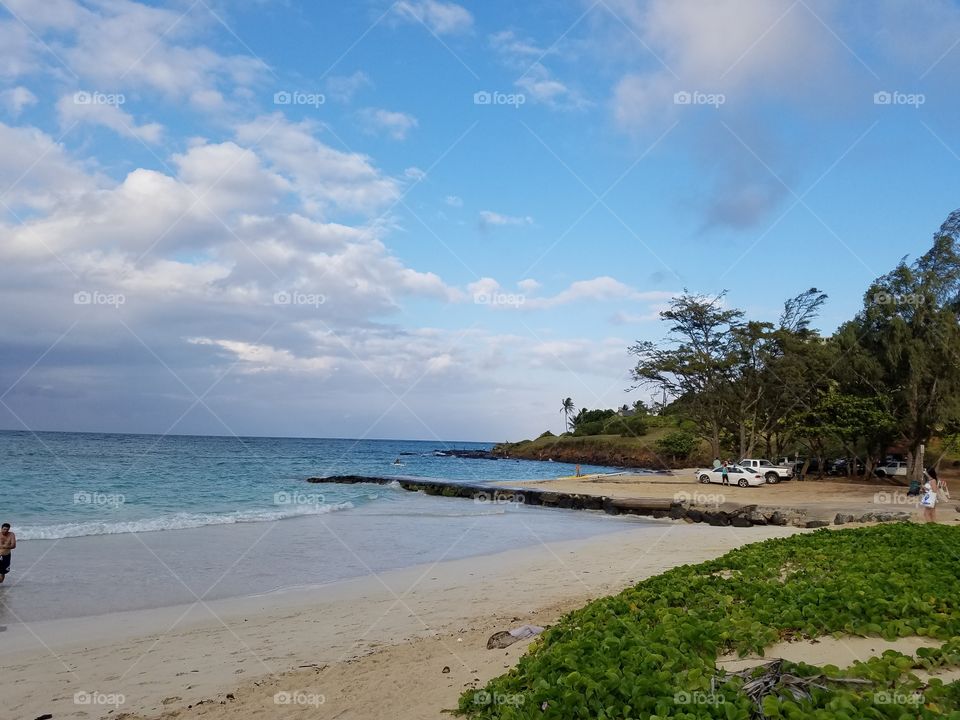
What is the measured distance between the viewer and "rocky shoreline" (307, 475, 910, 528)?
2213cm

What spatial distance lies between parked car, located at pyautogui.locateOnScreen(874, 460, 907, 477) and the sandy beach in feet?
112

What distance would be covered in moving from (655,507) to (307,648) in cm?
2308

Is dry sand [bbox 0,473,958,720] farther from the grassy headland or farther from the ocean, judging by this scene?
the grassy headland

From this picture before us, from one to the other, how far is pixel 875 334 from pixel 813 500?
38.4 ft

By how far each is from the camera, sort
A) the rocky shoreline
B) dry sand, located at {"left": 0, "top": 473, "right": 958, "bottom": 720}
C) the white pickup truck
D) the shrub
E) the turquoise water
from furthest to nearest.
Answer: the shrub, the white pickup truck, the turquoise water, the rocky shoreline, dry sand, located at {"left": 0, "top": 473, "right": 958, "bottom": 720}

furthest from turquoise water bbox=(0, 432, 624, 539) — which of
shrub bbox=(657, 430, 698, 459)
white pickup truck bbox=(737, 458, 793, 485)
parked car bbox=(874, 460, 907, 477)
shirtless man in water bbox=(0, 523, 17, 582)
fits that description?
shrub bbox=(657, 430, 698, 459)

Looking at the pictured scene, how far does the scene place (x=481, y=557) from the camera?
16641 mm

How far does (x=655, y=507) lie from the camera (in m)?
29.3

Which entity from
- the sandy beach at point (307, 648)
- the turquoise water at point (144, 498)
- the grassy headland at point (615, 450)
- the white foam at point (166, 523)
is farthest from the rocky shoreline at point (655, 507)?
the grassy headland at point (615, 450)

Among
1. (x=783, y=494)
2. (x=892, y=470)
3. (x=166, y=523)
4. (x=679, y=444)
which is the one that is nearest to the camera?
(x=166, y=523)

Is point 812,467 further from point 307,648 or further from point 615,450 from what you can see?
point 307,648

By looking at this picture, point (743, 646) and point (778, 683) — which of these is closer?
point (778, 683)

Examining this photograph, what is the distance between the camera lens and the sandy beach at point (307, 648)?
6.54m

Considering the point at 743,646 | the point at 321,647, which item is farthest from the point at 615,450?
the point at 743,646
